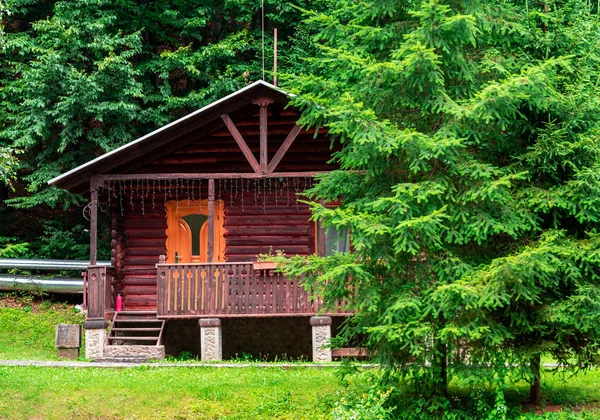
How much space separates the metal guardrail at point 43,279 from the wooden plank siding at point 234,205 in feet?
13.0

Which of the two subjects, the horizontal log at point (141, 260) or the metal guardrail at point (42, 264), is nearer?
the horizontal log at point (141, 260)

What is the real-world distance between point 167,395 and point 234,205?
8.13 metres

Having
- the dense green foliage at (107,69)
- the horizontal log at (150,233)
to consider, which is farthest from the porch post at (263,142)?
the dense green foliage at (107,69)

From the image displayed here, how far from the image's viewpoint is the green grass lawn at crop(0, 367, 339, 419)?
13688 millimetres

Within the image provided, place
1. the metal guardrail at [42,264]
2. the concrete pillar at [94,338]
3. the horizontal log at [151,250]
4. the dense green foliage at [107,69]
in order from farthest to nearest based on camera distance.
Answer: the dense green foliage at [107,69], the metal guardrail at [42,264], the horizontal log at [151,250], the concrete pillar at [94,338]

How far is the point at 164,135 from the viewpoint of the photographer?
20.3 meters

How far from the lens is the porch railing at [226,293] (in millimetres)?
19328

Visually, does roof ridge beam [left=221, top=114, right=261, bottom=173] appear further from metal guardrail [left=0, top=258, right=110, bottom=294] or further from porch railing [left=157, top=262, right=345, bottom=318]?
metal guardrail [left=0, top=258, right=110, bottom=294]

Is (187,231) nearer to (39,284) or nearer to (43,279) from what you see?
(39,284)

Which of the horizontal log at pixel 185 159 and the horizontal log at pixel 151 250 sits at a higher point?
the horizontal log at pixel 185 159

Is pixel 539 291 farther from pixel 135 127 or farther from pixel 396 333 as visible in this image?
pixel 135 127

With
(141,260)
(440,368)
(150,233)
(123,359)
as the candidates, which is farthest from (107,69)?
(440,368)

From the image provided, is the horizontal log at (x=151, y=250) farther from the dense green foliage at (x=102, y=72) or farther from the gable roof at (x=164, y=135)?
the dense green foliage at (x=102, y=72)

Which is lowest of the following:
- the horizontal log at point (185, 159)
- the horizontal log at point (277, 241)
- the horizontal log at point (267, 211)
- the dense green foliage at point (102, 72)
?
the horizontal log at point (277, 241)
